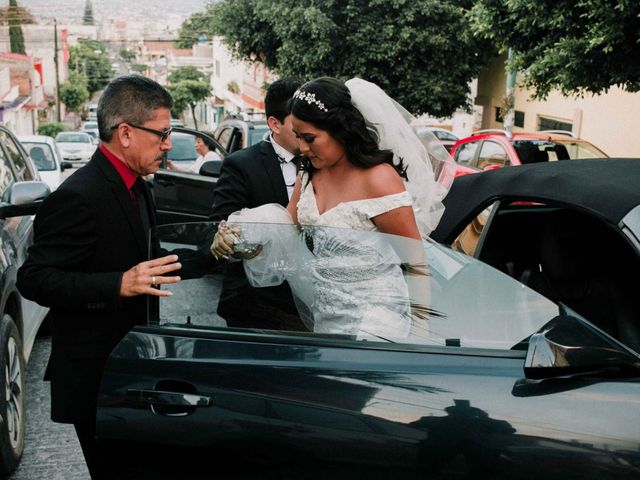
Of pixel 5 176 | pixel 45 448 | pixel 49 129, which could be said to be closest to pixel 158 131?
pixel 45 448

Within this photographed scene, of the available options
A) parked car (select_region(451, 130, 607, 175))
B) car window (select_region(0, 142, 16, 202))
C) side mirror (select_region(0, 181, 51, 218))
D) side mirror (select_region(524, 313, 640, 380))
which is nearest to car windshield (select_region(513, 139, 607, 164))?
parked car (select_region(451, 130, 607, 175))

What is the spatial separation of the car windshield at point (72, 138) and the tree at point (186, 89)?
36.1 m

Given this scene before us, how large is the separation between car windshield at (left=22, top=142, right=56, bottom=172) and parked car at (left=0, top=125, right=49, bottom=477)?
28.6ft

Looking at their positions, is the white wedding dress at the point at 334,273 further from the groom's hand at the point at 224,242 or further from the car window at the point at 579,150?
the car window at the point at 579,150

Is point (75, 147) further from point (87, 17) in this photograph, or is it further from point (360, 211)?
point (360, 211)

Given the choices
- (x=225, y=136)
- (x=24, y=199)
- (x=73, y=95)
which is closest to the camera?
(x=24, y=199)

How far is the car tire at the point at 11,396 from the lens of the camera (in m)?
3.76

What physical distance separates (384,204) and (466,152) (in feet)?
37.5

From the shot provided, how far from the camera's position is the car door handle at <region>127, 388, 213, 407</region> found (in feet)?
7.15

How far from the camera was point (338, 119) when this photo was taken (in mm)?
2941

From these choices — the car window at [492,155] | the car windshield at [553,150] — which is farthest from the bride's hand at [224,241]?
the car window at [492,155]

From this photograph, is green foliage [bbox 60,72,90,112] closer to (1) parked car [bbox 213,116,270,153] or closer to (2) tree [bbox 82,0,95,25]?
(2) tree [bbox 82,0,95,25]

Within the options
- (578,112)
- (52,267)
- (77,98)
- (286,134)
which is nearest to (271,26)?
(578,112)

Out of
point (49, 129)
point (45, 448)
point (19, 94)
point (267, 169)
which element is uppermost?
point (267, 169)
